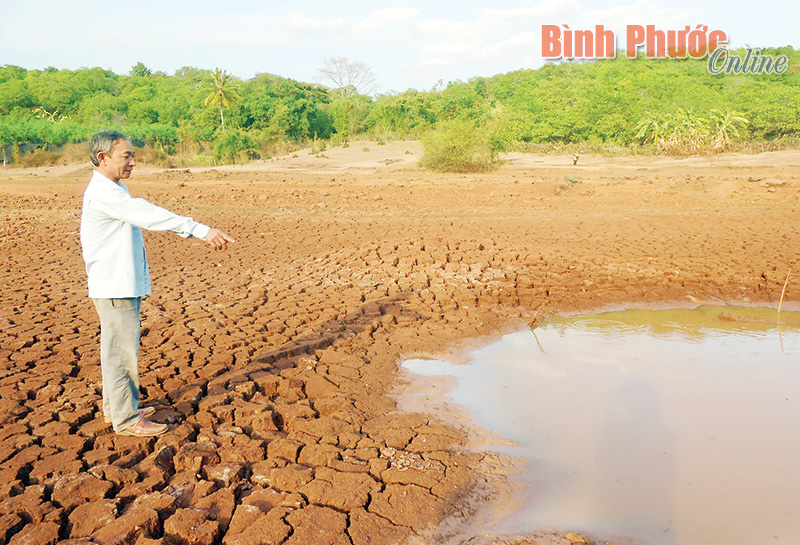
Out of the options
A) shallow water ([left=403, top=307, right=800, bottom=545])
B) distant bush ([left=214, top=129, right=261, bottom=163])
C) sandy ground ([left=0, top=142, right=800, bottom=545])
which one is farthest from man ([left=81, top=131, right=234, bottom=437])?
distant bush ([left=214, top=129, right=261, bottom=163])

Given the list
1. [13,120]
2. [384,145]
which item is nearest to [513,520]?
[384,145]

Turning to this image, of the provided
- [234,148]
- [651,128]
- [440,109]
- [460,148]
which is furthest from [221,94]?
[651,128]

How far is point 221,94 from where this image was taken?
36.8 m

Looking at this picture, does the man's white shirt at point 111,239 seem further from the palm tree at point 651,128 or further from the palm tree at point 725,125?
the palm tree at point 725,125

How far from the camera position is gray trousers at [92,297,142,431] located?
10.6 feet

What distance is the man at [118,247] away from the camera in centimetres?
306

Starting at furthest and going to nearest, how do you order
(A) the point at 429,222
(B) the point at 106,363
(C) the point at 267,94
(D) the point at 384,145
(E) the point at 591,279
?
(C) the point at 267,94 < (D) the point at 384,145 < (A) the point at 429,222 < (E) the point at 591,279 < (B) the point at 106,363

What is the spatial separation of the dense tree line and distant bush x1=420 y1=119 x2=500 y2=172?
266 millimetres

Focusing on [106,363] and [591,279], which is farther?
[591,279]

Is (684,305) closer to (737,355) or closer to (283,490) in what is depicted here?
(737,355)

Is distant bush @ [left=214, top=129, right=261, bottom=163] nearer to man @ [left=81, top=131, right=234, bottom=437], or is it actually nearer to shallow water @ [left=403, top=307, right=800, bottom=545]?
shallow water @ [left=403, top=307, right=800, bottom=545]

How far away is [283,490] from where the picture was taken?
10.3 ft

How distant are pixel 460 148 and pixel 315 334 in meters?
15.6

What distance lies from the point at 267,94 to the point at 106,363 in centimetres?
3941
